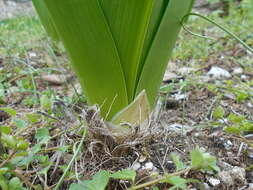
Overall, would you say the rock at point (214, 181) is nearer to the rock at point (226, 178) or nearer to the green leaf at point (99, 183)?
the rock at point (226, 178)

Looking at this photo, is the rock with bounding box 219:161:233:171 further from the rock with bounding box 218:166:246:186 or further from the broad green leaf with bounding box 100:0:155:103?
the broad green leaf with bounding box 100:0:155:103

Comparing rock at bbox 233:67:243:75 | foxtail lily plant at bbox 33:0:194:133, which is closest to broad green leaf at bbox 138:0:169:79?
foxtail lily plant at bbox 33:0:194:133

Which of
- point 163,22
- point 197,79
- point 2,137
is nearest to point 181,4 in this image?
point 163,22

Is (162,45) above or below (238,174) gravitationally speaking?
above

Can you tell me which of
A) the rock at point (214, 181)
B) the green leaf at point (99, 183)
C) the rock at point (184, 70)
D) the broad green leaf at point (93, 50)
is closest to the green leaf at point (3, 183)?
the green leaf at point (99, 183)

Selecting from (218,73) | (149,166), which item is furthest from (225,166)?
(218,73)

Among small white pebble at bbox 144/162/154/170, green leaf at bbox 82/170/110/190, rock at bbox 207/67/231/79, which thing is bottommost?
rock at bbox 207/67/231/79

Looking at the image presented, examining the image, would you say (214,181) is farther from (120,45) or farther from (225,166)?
(120,45)
